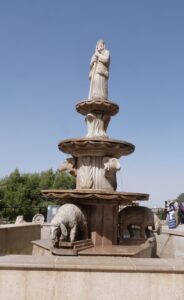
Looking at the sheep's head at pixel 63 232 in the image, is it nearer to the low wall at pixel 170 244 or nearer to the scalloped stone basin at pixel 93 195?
the scalloped stone basin at pixel 93 195

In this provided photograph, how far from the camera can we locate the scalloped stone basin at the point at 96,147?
8.70 meters

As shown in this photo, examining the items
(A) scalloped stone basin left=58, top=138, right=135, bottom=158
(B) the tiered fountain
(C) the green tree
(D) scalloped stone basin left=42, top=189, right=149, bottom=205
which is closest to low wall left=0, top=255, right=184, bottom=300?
(B) the tiered fountain

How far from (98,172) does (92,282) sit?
14.2 ft

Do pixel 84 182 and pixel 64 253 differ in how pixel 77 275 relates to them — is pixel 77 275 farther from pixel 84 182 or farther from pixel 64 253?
pixel 84 182

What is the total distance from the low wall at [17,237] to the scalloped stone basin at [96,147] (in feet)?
10.2

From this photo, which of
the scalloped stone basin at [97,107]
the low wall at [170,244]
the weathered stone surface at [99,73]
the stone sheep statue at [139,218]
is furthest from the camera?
the low wall at [170,244]

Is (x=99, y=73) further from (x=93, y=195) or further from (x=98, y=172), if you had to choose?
(x=93, y=195)

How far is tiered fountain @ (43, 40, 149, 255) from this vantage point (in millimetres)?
8223

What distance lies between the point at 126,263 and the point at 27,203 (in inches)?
1637

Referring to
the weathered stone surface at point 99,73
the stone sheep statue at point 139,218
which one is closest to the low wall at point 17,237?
the stone sheep statue at point 139,218

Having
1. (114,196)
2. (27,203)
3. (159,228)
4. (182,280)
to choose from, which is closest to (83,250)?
(114,196)

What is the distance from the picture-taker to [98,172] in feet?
29.8

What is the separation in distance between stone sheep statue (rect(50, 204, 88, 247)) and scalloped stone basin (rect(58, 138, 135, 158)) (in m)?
1.60

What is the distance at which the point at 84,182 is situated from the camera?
29.8 feet
